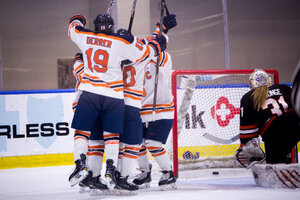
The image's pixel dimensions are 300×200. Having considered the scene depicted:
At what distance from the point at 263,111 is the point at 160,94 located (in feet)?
2.55

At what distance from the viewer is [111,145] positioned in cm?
259

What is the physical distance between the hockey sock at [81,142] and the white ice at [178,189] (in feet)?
1.11

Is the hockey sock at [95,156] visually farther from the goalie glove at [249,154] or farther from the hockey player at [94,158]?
the goalie glove at [249,154]

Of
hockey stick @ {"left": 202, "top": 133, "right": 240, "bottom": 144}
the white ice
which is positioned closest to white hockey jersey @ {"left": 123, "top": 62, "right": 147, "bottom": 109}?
the white ice

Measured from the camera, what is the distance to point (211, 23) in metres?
6.77

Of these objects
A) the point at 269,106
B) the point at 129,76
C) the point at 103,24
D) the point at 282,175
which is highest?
the point at 103,24

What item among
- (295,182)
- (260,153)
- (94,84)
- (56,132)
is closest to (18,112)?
(56,132)

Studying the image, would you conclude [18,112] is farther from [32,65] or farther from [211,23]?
[211,23]

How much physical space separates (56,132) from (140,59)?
201 centimetres

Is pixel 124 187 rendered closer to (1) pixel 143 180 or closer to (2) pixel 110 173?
(2) pixel 110 173

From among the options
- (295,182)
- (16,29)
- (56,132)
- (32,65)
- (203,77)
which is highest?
(16,29)

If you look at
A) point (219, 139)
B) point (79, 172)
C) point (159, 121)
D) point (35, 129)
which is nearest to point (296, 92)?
point (79, 172)

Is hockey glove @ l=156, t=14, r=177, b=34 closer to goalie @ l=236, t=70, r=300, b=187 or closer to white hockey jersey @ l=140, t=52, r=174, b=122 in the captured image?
white hockey jersey @ l=140, t=52, r=174, b=122

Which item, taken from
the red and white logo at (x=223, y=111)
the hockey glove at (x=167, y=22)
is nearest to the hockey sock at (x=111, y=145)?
the hockey glove at (x=167, y=22)
